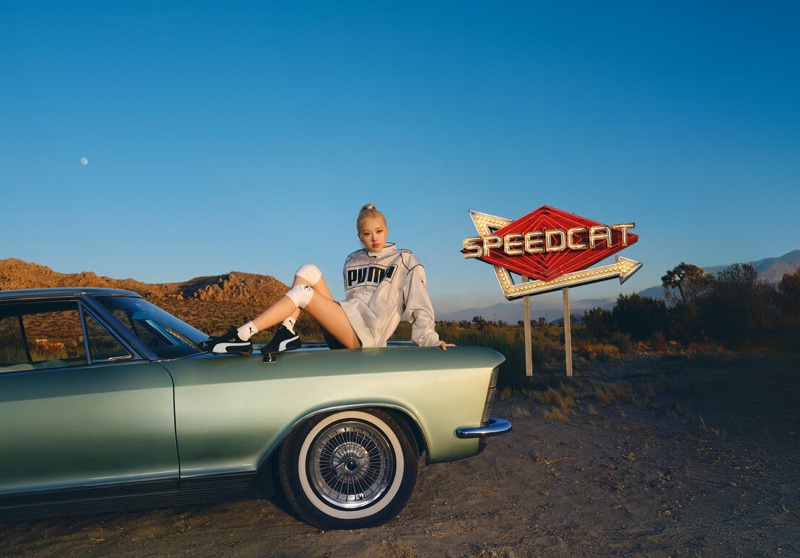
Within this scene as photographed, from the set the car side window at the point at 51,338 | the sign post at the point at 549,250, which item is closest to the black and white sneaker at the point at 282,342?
the car side window at the point at 51,338

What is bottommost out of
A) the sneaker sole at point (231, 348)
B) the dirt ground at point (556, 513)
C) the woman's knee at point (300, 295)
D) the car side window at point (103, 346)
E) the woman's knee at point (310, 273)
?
the dirt ground at point (556, 513)

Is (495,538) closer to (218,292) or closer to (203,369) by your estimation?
(203,369)

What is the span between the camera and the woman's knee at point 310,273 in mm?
4246

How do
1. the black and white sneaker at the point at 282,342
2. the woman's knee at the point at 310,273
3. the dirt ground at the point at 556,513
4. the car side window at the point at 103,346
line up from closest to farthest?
the dirt ground at the point at 556,513, the car side window at the point at 103,346, the black and white sneaker at the point at 282,342, the woman's knee at the point at 310,273

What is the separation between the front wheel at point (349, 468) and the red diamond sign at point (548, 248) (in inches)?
378

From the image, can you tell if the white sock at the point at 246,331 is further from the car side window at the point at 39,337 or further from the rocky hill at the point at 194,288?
the rocky hill at the point at 194,288

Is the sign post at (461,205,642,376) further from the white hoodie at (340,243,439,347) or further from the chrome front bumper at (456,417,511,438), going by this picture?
the chrome front bumper at (456,417,511,438)

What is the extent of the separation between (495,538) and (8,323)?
339 centimetres

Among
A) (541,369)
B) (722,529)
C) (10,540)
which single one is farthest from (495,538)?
(541,369)

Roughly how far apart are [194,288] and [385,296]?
30219 millimetres

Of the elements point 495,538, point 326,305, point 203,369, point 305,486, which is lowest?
point 495,538

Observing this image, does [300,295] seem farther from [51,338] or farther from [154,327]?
[51,338]

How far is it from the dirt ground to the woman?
1118 millimetres

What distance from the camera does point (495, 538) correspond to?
3.50 m
